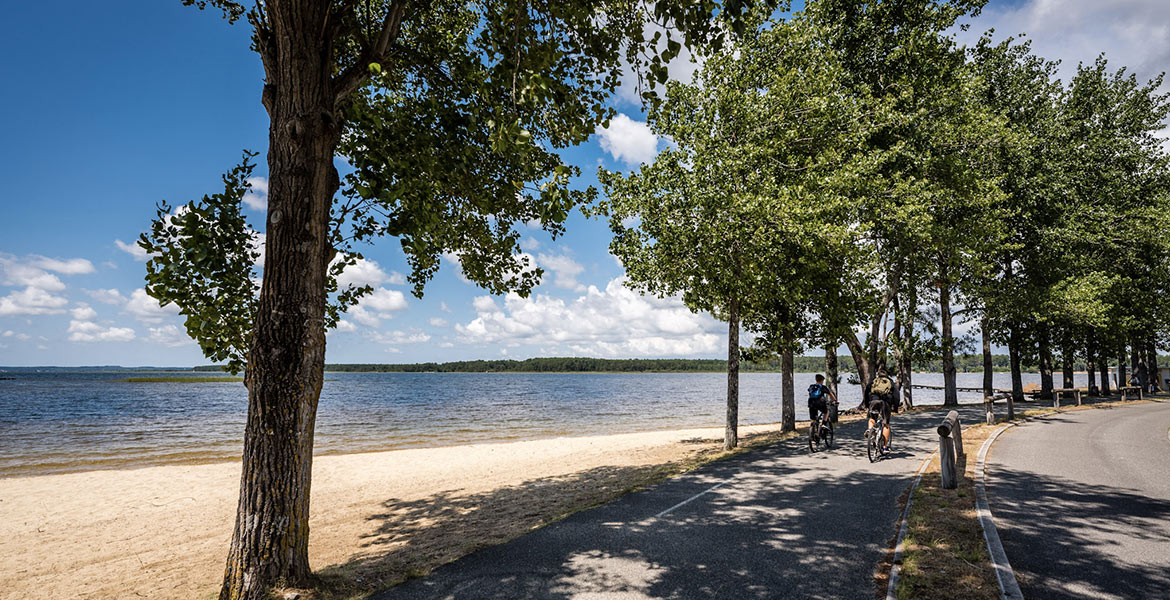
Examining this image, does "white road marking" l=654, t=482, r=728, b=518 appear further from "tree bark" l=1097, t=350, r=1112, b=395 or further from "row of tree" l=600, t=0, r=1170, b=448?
"tree bark" l=1097, t=350, r=1112, b=395

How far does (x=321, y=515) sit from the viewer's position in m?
10.0

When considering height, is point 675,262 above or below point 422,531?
above

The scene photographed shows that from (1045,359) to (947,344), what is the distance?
1177cm

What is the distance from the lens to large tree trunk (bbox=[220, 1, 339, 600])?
508 centimetres

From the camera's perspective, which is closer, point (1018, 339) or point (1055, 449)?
point (1055, 449)

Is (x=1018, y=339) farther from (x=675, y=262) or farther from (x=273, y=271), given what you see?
(x=273, y=271)

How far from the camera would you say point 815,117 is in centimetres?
1512

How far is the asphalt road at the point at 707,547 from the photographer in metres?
5.14

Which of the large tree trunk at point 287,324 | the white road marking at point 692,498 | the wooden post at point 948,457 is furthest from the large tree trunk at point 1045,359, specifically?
the large tree trunk at point 287,324

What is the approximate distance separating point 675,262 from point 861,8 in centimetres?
1456

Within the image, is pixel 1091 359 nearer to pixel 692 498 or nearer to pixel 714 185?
pixel 714 185

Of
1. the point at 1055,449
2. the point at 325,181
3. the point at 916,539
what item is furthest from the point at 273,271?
the point at 1055,449

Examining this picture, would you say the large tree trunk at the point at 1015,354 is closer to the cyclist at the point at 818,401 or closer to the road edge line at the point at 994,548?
the cyclist at the point at 818,401

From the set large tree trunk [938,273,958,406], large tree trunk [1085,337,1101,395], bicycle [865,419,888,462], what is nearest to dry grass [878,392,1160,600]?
bicycle [865,419,888,462]
